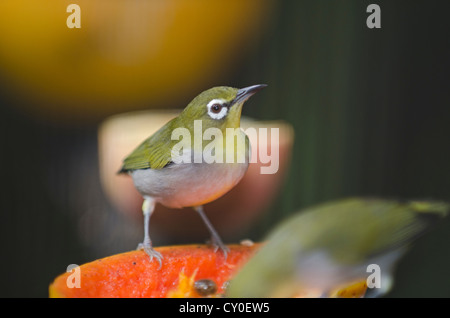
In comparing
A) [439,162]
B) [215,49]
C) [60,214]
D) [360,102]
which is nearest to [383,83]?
[360,102]

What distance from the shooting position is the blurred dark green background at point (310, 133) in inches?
32.4

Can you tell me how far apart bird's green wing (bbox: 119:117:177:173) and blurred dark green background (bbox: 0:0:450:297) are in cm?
6

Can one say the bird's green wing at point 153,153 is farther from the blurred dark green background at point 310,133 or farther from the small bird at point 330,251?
the small bird at point 330,251

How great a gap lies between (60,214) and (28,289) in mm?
130

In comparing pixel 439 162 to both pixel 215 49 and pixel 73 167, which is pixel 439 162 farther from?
pixel 73 167

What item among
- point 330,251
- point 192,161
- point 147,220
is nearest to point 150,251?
point 147,220

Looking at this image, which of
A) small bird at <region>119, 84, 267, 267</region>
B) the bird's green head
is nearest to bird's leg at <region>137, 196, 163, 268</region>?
small bird at <region>119, 84, 267, 267</region>

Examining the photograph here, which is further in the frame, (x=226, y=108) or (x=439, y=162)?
(x=439, y=162)

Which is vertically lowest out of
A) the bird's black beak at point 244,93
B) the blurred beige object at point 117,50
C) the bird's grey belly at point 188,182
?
the bird's grey belly at point 188,182

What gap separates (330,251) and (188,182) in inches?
8.6

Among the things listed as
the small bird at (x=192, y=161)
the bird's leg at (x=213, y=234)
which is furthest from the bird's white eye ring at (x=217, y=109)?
the bird's leg at (x=213, y=234)

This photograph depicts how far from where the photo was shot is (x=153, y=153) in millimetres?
791

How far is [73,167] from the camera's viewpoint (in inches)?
32.5

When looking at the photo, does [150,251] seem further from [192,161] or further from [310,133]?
[310,133]
